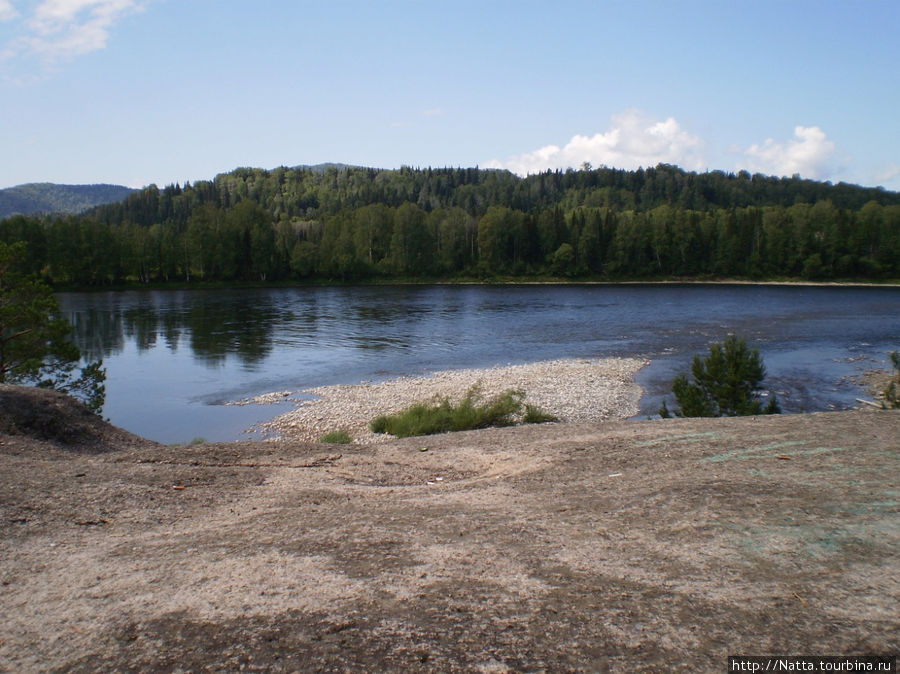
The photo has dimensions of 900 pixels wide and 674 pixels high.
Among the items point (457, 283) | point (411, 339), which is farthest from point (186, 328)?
point (457, 283)

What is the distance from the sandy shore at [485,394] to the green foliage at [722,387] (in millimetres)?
4080

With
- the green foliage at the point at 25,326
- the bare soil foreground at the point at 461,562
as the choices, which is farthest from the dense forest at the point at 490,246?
the bare soil foreground at the point at 461,562

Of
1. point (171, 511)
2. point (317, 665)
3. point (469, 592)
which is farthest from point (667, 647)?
point (171, 511)

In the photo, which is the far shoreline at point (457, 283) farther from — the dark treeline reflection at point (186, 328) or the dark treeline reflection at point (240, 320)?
→ the dark treeline reflection at point (186, 328)

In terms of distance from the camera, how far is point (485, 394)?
94.8ft

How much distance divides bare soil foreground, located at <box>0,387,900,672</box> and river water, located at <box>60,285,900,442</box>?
1578 centimetres

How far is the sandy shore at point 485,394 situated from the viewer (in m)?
24.9

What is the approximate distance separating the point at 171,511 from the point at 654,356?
37.6 meters

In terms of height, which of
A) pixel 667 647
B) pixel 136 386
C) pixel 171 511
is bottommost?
pixel 136 386

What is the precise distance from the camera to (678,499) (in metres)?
8.36

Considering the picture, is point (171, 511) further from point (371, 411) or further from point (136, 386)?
point (136, 386)

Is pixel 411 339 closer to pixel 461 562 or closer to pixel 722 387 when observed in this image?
pixel 722 387

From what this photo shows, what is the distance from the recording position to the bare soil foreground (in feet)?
16.2

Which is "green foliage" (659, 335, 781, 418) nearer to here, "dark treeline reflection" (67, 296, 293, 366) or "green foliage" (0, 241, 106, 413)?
"green foliage" (0, 241, 106, 413)
